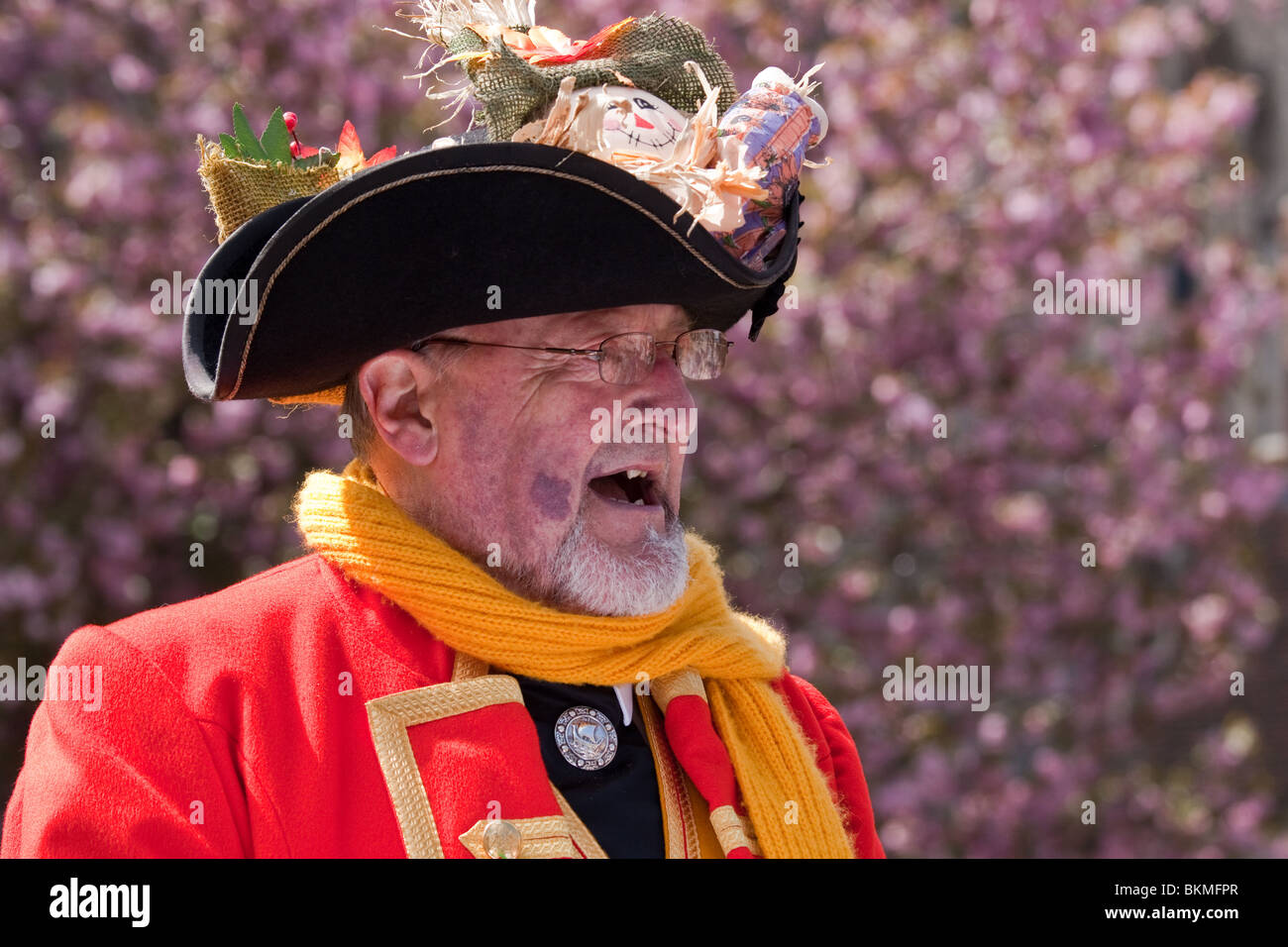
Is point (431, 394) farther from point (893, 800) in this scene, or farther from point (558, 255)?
point (893, 800)

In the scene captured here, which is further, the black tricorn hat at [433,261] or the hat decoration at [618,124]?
the hat decoration at [618,124]

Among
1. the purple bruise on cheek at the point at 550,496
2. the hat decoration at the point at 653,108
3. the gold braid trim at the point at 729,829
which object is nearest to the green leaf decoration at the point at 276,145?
the hat decoration at the point at 653,108

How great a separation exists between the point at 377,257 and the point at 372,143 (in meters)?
3.45

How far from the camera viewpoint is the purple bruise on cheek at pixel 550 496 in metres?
2.35

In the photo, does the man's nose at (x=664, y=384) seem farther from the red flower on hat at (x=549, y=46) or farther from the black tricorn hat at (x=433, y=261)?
the red flower on hat at (x=549, y=46)

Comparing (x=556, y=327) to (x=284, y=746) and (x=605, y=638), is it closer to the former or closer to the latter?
(x=605, y=638)

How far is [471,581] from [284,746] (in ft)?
1.21

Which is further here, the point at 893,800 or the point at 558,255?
the point at 893,800

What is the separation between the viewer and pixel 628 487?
8.43 feet

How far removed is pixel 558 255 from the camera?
2.28 m

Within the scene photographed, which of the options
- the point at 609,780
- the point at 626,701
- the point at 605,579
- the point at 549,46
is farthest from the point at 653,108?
the point at 609,780

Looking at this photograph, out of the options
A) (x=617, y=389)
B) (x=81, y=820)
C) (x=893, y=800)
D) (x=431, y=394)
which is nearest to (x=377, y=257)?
(x=431, y=394)

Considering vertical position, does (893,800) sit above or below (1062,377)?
below

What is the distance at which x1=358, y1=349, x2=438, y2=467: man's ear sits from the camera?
2.40m
